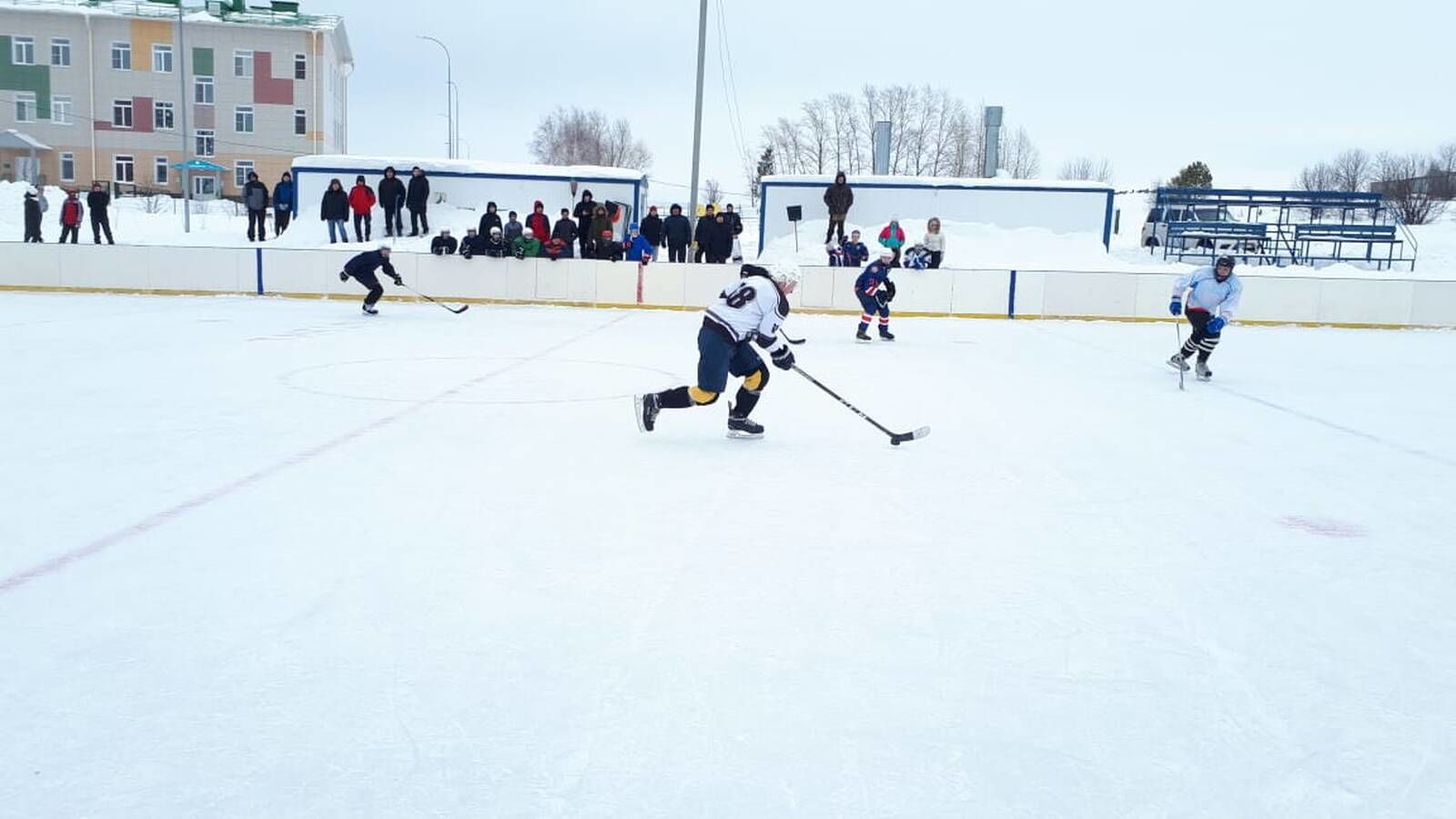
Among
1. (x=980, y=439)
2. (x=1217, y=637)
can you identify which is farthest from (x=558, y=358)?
(x=1217, y=637)

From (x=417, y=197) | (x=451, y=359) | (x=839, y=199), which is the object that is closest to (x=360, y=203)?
(x=417, y=197)

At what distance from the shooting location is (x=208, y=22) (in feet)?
142

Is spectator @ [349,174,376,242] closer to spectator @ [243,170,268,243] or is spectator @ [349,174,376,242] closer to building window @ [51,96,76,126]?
spectator @ [243,170,268,243]

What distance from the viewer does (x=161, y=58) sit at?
43125 millimetres

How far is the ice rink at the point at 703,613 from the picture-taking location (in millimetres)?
2238

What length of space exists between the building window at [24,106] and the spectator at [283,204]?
28.8 m

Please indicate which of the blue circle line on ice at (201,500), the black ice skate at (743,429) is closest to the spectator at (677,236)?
the blue circle line on ice at (201,500)

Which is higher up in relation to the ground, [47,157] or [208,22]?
[208,22]

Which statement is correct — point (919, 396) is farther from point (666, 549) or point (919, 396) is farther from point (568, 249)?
point (568, 249)

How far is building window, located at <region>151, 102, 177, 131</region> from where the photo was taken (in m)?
44.0

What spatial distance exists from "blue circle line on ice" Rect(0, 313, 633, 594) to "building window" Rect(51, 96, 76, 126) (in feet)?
143

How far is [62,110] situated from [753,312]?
46284 mm

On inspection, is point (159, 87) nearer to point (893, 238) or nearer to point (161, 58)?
point (161, 58)

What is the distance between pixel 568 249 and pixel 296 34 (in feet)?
105
